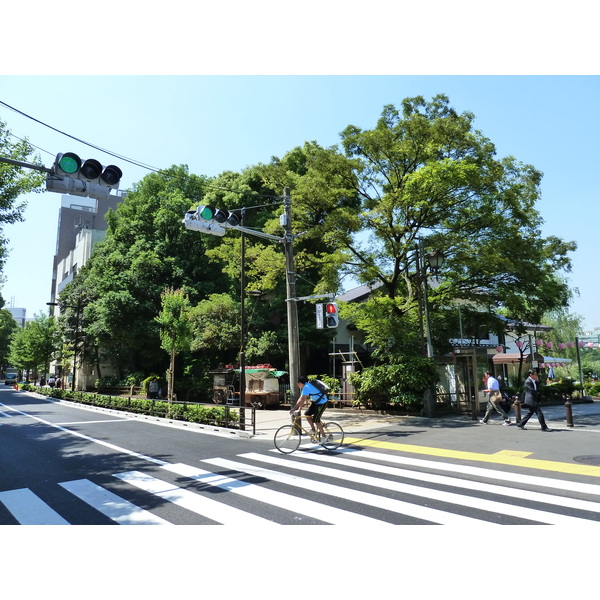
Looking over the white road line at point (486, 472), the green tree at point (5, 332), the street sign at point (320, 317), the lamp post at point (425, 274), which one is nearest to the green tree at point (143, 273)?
the lamp post at point (425, 274)

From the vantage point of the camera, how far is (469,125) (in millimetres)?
17766

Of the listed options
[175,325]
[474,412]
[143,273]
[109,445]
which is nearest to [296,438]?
[109,445]

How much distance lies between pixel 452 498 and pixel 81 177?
7662 mm

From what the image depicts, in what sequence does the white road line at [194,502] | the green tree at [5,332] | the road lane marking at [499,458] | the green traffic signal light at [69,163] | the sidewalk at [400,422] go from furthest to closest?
1. the green tree at [5,332]
2. the sidewalk at [400,422]
3. the road lane marking at [499,458]
4. the green traffic signal light at [69,163]
5. the white road line at [194,502]

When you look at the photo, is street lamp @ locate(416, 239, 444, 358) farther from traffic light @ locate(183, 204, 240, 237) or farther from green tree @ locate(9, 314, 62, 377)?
green tree @ locate(9, 314, 62, 377)

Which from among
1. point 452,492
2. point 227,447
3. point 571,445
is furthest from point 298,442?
point 571,445

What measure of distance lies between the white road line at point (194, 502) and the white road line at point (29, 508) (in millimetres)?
1468

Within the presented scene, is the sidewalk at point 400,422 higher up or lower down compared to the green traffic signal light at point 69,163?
lower down

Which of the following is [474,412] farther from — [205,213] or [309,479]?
[205,213]

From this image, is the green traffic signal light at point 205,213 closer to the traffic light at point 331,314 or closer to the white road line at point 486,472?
the traffic light at point 331,314

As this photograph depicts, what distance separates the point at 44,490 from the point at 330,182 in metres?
15.6

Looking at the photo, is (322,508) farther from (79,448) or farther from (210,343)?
(210,343)

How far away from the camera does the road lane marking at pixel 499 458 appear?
8.06 meters

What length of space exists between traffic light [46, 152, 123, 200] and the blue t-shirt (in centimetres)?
638
